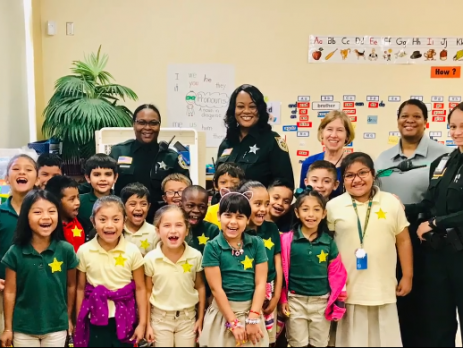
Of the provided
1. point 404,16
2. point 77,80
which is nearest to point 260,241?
point 77,80

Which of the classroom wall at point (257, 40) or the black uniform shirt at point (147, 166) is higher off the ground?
the classroom wall at point (257, 40)

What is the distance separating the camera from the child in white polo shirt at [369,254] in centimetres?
226

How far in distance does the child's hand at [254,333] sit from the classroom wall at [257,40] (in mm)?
Answer: 2980

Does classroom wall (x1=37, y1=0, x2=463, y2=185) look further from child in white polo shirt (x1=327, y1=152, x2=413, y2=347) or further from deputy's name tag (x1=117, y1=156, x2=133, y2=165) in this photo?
child in white polo shirt (x1=327, y1=152, x2=413, y2=347)

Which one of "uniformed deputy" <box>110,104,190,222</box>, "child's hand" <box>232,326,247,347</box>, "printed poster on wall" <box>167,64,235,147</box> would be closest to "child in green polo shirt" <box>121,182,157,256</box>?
"uniformed deputy" <box>110,104,190,222</box>

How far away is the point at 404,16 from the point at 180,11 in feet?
7.89

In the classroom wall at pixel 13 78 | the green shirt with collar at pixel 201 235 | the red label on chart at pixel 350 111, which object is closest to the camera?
the green shirt with collar at pixel 201 235

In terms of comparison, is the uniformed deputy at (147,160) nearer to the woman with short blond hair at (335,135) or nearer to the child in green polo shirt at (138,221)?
the child in green polo shirt at (138,221)

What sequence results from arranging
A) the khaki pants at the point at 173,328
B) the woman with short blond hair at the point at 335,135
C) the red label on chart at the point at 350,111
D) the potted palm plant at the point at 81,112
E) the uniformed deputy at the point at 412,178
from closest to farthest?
1. the khaki pants at the point at 173,328
2. the uniformed deputy at the point at 412,178
3. the woman with short blond hair at the point at 335,135
4. the potted palm plant at the point at 81,112
5. the red label on chart at the point at 350,111

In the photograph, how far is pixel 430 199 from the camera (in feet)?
7.81

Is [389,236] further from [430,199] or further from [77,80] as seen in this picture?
[77,80]

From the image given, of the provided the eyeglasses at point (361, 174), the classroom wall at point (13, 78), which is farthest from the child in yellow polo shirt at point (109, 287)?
the classroom wall at point (13, 78)

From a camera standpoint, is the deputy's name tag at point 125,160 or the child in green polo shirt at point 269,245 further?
the deputy's name tag at point 125,160

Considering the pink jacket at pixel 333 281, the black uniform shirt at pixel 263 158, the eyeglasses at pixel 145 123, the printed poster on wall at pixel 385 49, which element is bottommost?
the pink jacket at pixel 333 281
